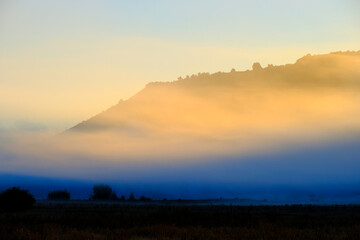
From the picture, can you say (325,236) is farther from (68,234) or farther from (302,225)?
(68,234)

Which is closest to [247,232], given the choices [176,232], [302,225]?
[176,232]

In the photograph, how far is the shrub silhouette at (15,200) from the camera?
7262cm

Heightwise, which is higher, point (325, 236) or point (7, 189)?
point (7, 189)

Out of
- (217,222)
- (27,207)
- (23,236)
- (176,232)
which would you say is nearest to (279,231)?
(176,232)

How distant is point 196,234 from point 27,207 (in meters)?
51.1

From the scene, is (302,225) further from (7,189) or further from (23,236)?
(7,189)

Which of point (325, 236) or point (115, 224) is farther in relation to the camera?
point (115, 224)

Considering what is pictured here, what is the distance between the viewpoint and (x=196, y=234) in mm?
29156

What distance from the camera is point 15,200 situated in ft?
241

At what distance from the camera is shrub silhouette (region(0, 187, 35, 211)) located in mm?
72625

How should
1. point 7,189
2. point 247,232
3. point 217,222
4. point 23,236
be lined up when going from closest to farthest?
point 23,236 → point 247,232 → point 217,222 → point 7,189

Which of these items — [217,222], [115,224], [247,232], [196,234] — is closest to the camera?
[196,234]

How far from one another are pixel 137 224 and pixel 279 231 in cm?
1131

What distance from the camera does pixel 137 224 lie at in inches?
1499
